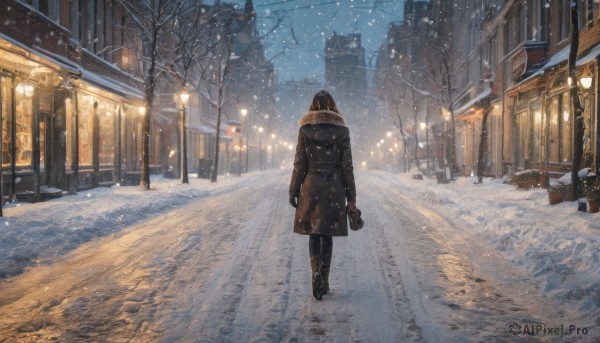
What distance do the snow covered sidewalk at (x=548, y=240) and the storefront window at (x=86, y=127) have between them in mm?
13538

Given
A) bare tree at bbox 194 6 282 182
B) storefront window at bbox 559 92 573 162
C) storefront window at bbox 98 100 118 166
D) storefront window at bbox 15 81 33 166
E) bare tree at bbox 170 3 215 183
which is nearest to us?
storefront window at bbox 15 81 33 166

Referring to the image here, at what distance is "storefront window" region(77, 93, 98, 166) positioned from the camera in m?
20.5

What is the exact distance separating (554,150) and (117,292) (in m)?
17.3

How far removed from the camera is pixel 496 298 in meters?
5.25

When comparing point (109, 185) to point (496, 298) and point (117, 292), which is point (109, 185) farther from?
point (496, 298)

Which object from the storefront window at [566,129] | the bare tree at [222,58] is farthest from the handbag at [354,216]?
the bare tree at [222,58]

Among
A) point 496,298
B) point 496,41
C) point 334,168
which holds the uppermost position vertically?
point 496,41

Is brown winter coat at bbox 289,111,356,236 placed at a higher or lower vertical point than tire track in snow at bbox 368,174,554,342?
higher

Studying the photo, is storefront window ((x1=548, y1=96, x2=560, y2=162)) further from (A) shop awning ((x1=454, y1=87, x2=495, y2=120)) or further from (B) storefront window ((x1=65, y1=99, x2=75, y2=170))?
(B) storefront window ((x1=65, y1=99, x2=75, y2=170))

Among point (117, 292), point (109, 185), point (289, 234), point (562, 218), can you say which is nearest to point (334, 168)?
point (117, 292)

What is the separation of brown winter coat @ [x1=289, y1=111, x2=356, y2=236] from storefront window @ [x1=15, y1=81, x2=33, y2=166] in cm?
1269

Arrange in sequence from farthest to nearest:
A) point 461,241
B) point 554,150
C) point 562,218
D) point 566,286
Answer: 1. point 554,150
2. point 562,218
3. point 461,241
4. point 566,286

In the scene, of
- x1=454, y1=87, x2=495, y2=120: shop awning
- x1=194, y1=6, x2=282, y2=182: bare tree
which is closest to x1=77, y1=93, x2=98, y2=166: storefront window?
x1=194, y1=6, x2=282, y2=182: bare tree

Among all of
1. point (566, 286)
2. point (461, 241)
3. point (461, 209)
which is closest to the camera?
point (566, 286)
